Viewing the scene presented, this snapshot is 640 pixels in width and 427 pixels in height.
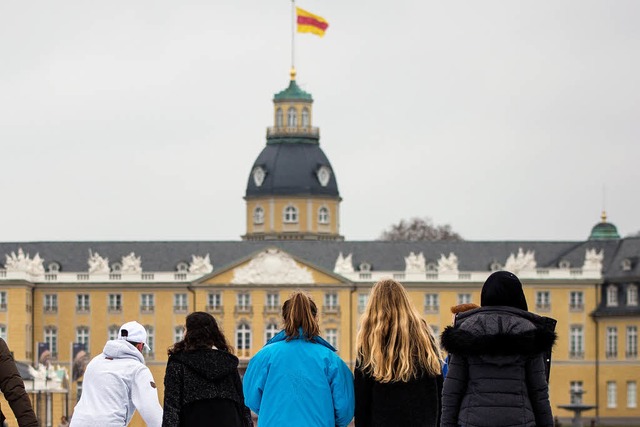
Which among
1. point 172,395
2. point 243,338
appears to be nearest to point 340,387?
point 172,395

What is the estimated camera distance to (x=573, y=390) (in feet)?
313

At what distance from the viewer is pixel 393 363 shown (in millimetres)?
14383

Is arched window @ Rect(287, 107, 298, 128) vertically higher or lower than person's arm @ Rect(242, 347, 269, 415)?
higher

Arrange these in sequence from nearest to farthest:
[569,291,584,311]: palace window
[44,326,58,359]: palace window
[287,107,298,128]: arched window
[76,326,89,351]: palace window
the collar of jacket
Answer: the collar of jacket, [44,326,58,359]: palace window, [76,326,89,351]: palace window, [569,291,584,311]: palace window, [287,107,298,128]: arched window

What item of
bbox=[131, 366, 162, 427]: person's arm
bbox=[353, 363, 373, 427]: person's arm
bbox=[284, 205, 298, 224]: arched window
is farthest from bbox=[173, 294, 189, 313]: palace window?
bbox=[353, 363, 373, 427]: person's arm

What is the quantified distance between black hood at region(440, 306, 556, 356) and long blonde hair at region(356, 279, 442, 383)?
0.85 m

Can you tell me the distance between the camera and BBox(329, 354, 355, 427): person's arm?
14.6 metres

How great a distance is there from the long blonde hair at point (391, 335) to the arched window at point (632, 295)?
82.1 meters

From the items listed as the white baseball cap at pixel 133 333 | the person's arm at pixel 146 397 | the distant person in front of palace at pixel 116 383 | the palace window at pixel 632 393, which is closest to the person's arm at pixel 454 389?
the person's arm at pixel 146 397

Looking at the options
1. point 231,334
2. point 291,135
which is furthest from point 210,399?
point 291,135

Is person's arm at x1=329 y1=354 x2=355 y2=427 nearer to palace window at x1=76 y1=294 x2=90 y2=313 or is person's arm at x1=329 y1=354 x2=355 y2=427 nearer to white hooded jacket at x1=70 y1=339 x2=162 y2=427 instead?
white hooded jacket at x1=70 y1=339 x2=162 y2=427

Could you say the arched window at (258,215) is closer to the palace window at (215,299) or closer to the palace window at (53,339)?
the palace window at (215,299)

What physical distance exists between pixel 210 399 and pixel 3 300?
80.8m

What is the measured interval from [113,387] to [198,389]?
0.96 metres
